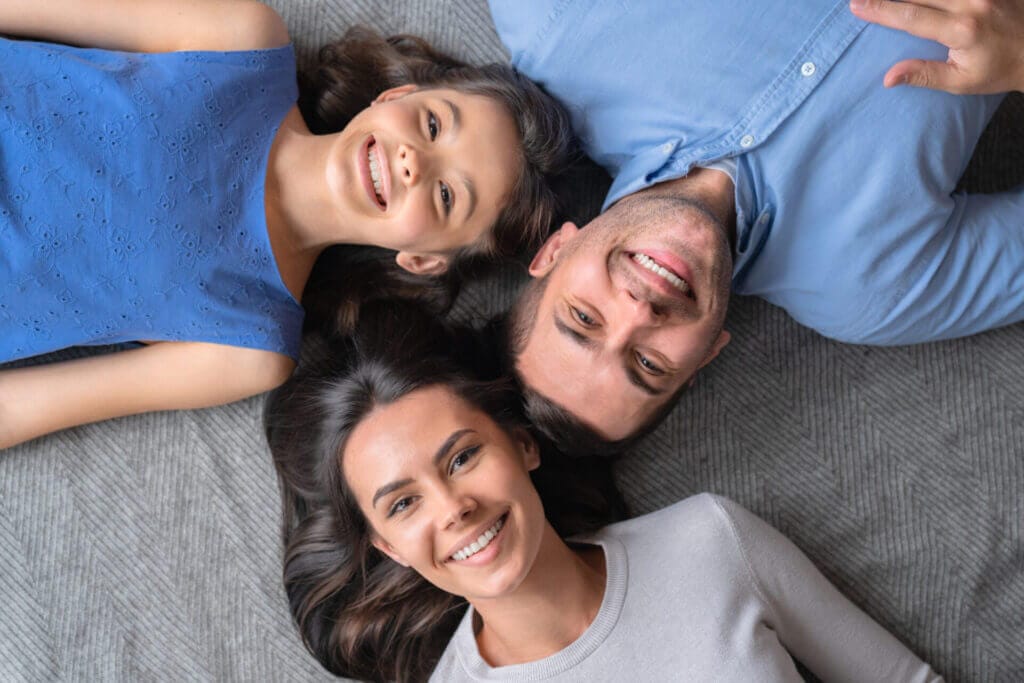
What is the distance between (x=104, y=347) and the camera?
1.61m

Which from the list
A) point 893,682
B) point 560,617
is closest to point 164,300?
point 560,617

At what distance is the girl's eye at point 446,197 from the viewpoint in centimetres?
140

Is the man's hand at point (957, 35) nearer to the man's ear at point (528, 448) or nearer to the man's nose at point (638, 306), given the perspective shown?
the man's nose at point (638, 306)

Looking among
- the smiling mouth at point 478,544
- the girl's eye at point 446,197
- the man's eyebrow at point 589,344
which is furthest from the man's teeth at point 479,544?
the girl's eye at point 446,197

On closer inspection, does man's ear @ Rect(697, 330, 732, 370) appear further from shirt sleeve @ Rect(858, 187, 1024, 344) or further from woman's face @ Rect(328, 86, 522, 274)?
woman's face @ Rect(328, 86, 522, 274)

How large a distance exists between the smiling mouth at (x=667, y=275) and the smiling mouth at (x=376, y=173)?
449 millimetres

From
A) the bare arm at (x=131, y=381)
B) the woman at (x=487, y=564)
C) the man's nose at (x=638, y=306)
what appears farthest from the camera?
the bare arm at (x=131, y=381)

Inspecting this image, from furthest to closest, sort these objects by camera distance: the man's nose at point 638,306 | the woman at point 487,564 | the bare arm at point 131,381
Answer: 1. the bare arm at point 131,381
2. the woman at point 487,564
3. the man's nose at point 638,306

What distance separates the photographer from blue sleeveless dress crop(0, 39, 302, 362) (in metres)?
1.42

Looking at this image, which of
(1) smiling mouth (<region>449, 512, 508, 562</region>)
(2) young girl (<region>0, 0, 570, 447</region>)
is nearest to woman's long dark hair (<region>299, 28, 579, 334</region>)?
(2) young girl (<region>0, 0, 570, 447</region>)

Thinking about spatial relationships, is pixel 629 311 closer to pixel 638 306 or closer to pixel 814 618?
pixel 638 306

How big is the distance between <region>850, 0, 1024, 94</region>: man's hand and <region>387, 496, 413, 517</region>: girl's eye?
96cm

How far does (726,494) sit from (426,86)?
932mm

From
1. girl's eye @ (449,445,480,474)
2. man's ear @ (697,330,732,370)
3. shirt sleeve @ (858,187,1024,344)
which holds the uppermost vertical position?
shirt sleeve @ (858,187,1024,344)
